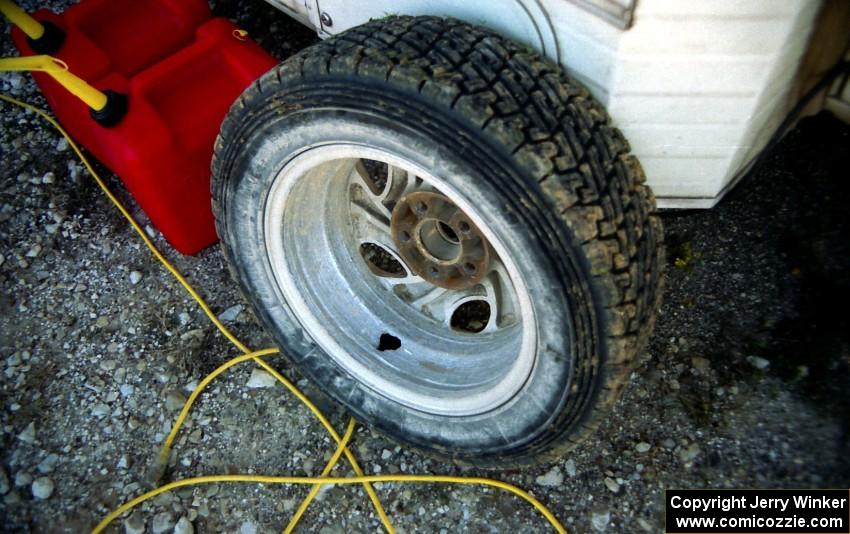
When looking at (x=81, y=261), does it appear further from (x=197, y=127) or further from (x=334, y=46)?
(x=334, y=46)

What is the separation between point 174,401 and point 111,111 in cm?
92

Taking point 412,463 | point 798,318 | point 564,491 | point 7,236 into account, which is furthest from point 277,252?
point 798,318

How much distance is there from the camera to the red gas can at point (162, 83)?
93.4 inches

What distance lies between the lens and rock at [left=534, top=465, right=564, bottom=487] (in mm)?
2258

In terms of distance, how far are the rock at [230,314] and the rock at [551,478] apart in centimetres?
113

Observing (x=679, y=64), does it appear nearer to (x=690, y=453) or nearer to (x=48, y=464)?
(x=690, y=453)

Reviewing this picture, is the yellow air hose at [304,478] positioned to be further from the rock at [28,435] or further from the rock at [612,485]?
the rock at [28,435]

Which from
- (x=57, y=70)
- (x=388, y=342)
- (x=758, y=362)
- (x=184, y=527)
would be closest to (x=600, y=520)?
(x=758, y=362)

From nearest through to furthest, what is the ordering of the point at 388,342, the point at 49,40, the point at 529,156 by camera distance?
the point at 529,156, the point at 388,342, the point at 49,40

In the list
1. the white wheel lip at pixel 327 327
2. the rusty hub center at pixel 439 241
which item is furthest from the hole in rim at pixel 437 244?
the white wheel lip at pixel 327 327

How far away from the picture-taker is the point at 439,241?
2.14 metres

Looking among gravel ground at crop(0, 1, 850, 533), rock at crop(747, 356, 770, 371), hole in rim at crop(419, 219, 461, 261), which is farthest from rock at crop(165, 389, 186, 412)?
rock at crop(747, 356, 770, 371)

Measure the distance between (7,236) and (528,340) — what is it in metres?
2.10

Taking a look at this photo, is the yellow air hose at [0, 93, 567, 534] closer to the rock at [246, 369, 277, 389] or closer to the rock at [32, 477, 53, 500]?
the rock at [246, 369, 277, 389]
